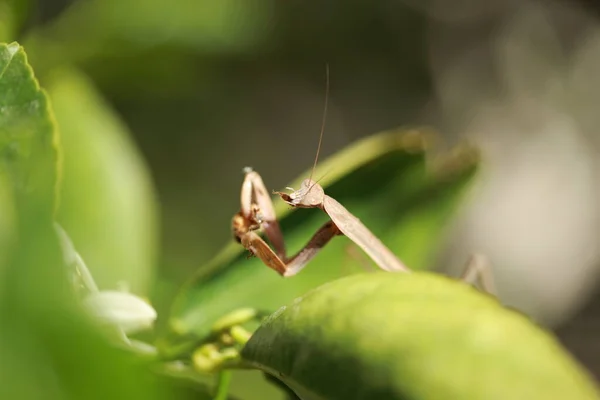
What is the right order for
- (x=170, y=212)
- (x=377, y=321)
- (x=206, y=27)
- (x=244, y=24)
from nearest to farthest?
(x=377, y=321), (x=206, y=27), (x=244, y=24), (x=170, y=212)

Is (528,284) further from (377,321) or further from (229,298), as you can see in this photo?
(377,321)

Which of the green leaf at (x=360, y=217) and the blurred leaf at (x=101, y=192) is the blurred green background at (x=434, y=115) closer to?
the blurred leaf at (x=101, y=192)

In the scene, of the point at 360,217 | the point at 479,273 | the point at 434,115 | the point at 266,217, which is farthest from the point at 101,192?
the point at 434,115

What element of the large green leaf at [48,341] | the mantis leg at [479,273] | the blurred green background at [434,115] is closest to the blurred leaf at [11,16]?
the large green leaf at [48,341]

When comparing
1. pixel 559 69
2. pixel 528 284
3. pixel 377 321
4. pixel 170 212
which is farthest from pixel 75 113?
pixel 559 69

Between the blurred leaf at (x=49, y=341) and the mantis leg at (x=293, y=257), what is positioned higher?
the mantis leg at (x=293, y=257)
